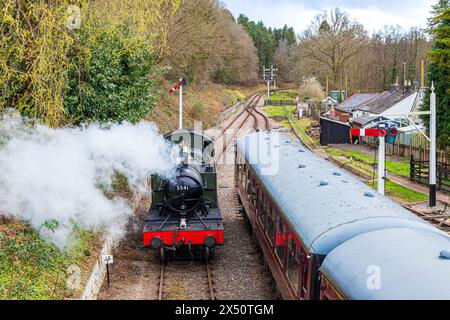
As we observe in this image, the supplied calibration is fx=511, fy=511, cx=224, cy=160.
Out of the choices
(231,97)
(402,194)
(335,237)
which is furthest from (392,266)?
(231,97)

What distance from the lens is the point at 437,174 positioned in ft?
68.8

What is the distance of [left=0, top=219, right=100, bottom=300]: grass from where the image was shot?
28.0 feet

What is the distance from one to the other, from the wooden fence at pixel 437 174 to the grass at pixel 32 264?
47.3 feet

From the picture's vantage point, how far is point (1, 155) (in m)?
10.9

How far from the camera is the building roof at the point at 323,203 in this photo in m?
6.57

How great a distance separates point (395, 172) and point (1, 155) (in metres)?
18.0

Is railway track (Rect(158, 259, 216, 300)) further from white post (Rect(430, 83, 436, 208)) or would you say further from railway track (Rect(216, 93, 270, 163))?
railway track (Rect(216, 93, 270, 163))

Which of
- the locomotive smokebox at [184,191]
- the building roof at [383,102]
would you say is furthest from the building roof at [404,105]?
the locomotive smokebox at [184,191]

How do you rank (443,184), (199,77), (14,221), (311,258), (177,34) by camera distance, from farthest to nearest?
(199,77)
(177,34)
(443,184)
(14,221)
(311,258)

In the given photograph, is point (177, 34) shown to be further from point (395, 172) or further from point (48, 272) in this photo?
point (48, 272)

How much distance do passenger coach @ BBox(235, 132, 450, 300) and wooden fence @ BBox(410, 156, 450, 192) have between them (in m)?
10.0

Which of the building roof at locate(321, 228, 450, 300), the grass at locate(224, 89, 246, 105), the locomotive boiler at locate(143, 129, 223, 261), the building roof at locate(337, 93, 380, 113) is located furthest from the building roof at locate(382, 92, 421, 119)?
the building roof at locate(321, 228, 450, 300)

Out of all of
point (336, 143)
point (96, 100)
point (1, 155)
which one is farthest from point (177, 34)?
point (1, 155)

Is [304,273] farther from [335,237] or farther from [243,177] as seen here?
[243,177]
